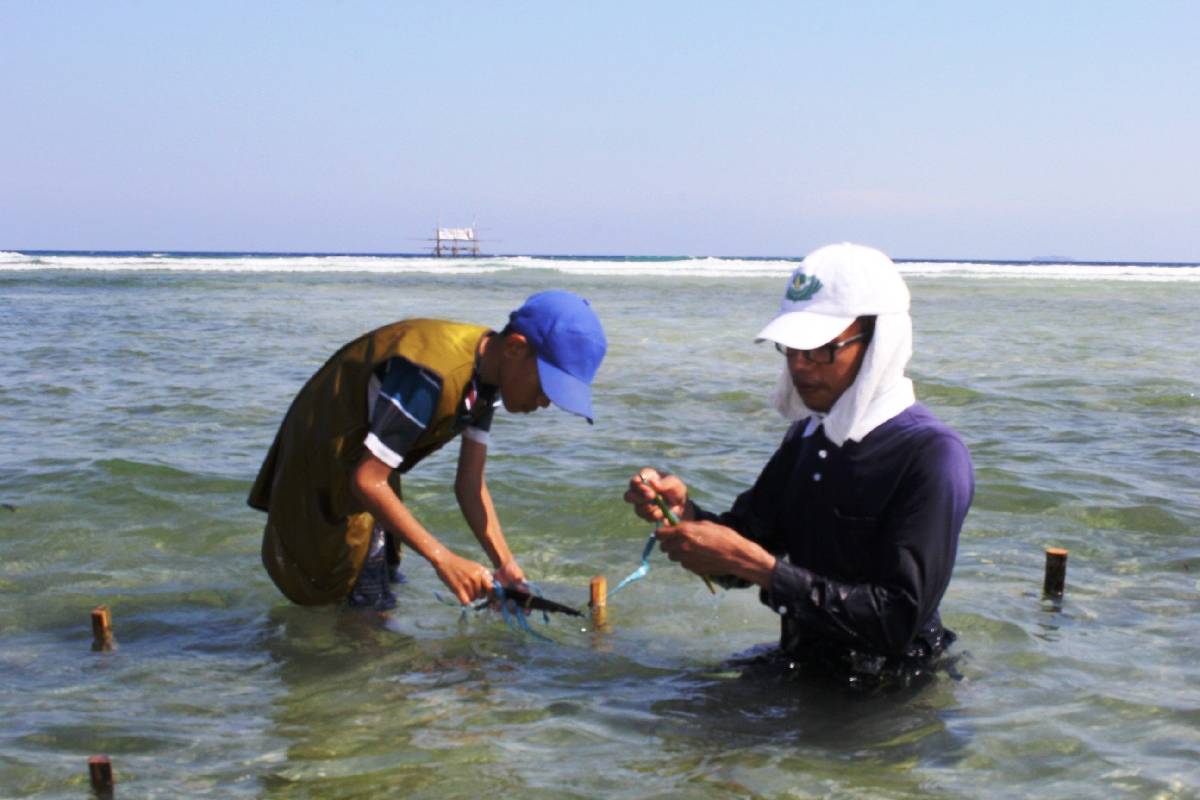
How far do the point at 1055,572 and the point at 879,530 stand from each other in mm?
2751

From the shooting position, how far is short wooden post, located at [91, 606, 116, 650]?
5.38 meters

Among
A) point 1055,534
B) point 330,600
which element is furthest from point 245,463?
point 1055,534

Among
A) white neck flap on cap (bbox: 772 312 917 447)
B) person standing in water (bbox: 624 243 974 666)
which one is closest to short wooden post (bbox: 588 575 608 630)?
person standing in water (bbox: 624 243 974 666)

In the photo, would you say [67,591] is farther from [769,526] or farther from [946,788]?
[946,788]

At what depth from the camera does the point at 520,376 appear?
441 centimetres

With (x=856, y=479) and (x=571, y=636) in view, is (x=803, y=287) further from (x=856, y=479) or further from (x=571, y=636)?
(x=571, y=636)

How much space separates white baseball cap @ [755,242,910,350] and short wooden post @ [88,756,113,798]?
8.00ft

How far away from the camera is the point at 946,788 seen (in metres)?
3.96

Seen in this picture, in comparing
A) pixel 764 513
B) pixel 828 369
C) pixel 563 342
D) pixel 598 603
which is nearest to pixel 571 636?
pixel 598 603

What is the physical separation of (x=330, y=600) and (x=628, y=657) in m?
1.35

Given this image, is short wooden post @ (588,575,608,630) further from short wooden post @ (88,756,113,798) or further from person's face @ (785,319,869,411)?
short wooden post @ (88,756,113,798)

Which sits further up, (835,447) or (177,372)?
(835,447)

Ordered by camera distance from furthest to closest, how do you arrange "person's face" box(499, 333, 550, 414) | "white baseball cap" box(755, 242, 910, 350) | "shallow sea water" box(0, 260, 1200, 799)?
"person's face" box(499, 333, 550, 414) < "shallow sea water" box(0, 260, 1200, 799) < "white baseball cap" box(755, 242, 910, 350)

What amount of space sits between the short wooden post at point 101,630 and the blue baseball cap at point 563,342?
2462mm
